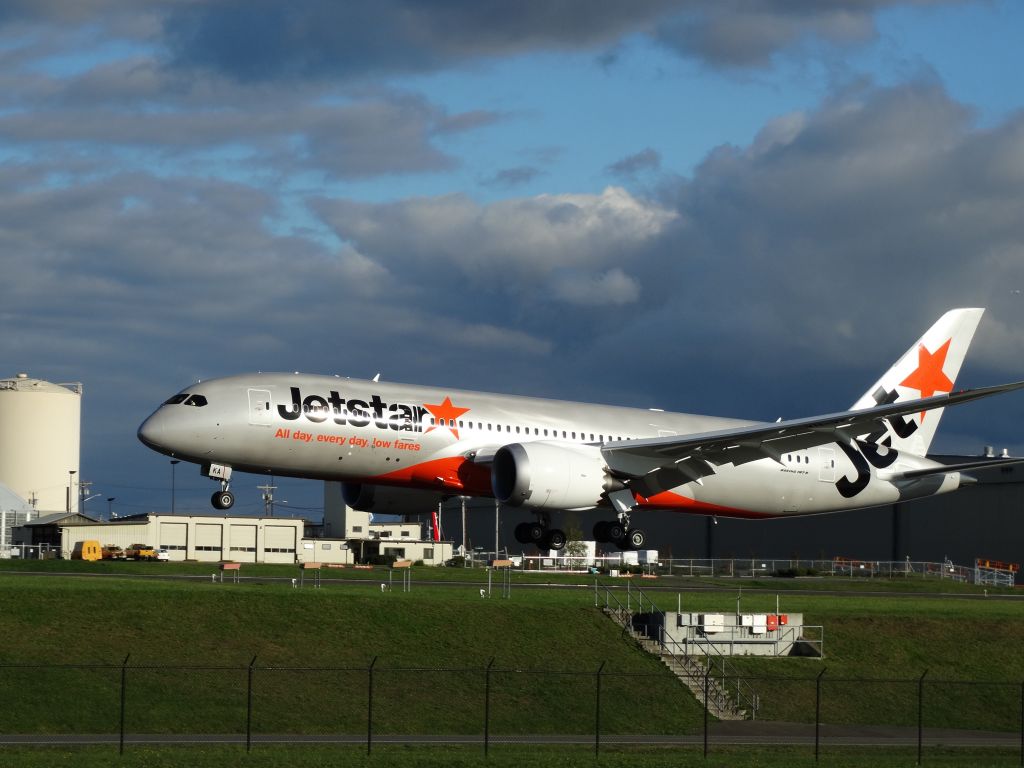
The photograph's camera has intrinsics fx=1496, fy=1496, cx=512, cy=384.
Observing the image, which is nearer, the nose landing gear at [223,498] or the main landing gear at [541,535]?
the nose landing gear at [223,498]

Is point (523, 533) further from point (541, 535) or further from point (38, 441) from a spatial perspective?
point (38, 441)

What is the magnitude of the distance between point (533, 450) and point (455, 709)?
10285 millimetres

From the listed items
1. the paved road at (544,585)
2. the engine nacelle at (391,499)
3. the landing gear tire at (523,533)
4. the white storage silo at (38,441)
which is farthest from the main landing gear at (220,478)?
the white storage silo at (38,441)

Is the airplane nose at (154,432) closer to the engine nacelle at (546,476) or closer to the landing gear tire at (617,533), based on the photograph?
the engine nacelle at (546,476)

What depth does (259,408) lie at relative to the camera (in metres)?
50.9

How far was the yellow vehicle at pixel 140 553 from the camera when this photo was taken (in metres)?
102

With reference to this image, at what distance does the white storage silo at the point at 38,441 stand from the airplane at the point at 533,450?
85946 mm

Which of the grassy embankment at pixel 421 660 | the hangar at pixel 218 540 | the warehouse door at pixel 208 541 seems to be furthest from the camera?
the warehouse door at pixel 208 541

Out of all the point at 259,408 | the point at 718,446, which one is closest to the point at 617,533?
the point at 718,446

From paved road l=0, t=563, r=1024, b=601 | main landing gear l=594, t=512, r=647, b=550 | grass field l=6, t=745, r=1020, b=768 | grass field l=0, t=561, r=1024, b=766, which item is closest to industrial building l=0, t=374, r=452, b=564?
paved road l=0, t=563, r=1024, b=601

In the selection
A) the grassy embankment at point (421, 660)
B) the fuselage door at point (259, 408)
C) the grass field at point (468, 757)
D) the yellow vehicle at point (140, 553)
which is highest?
the fuselage door at point (259, 408)

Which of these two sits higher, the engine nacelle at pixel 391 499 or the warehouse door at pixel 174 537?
the engine nacelle at pixel 391 499

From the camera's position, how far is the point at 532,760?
3719 cm

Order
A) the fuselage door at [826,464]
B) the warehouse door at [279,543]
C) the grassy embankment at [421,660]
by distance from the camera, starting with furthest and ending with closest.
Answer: the warehouse door at [279,543] → the fuselage door at [826,464] → the grassy embankment at [421,660]
